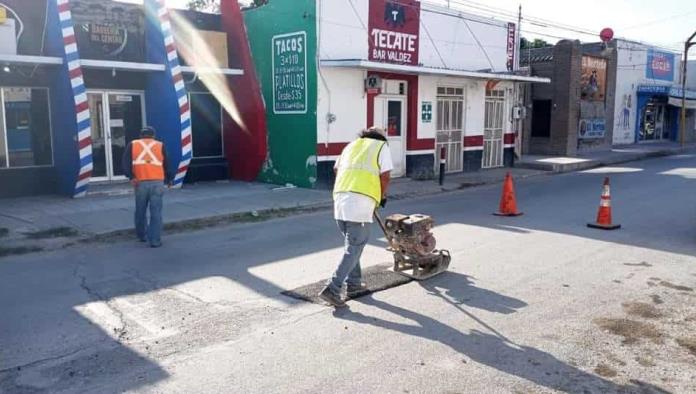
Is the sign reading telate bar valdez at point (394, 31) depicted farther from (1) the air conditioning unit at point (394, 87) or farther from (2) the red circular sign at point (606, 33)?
(2) the red circular sign at point (606, 33)

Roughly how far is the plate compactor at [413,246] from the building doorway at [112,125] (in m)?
9.57

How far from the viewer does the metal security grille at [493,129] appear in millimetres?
20078

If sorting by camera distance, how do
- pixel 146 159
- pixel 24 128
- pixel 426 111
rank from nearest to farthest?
1. pixel 146 159
2. pixel 24 128
3. pixel 426 111

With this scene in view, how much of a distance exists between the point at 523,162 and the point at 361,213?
1714 centimetres

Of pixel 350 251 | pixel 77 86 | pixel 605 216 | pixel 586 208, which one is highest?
pixel 77 86

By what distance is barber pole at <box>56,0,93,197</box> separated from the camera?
1221 cm

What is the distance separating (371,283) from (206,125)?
1084 cm

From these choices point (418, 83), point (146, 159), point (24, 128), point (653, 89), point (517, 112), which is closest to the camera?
point (146, 159)

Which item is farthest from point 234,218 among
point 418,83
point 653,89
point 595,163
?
point 653,89

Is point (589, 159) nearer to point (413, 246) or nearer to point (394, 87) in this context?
point (394, 87)

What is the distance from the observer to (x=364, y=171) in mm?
5992

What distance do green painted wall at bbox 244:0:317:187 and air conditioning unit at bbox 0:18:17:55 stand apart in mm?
5792

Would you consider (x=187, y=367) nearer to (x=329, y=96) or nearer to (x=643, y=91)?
(x=329, y=96)

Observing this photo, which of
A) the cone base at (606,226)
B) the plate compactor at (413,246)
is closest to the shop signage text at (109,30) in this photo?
the plate compactor at (413,246)
